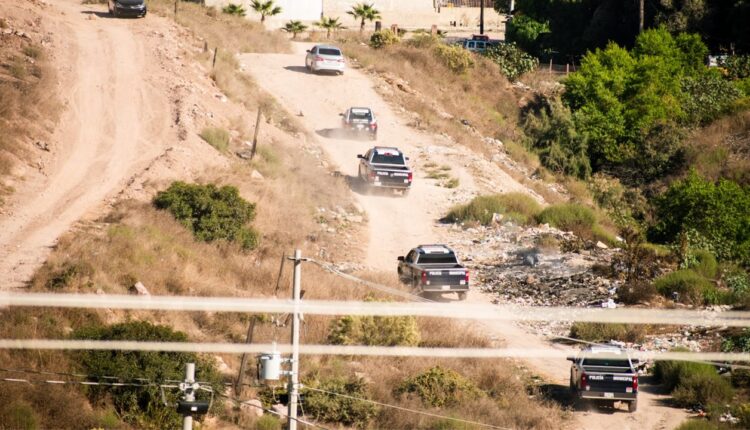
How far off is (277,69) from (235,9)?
660 inches

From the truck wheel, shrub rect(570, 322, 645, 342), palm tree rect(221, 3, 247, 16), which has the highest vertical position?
palm tree rect(221, 3, 247, 16)

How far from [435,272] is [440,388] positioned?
6.99 metres

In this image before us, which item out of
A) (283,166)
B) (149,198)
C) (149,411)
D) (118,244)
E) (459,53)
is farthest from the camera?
(459,53)

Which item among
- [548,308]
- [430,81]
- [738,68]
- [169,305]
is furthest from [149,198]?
[738,68]

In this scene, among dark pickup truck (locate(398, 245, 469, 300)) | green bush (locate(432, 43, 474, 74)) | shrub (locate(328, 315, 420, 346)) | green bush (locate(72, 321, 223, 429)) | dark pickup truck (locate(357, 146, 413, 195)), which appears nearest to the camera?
green bush (locate(72, 321, 223, 429))

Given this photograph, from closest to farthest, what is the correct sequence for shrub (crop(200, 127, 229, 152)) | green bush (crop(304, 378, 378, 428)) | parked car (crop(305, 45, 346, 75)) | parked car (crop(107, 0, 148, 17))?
green bush (crop(304, 378, 378, 428)) < shrub (crop(200, 127, 229, 152)) < parked car (crop(107, 0, 148, 17)) < parked car (crop(305, 45, 346, 75))

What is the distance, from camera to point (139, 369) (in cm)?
2680

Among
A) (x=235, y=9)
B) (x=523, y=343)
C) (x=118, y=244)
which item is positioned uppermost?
(x=235, y=9)

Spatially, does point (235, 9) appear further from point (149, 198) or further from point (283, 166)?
point (149, 198)

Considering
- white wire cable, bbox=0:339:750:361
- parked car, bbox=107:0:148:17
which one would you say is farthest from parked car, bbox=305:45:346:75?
white wire cable, bbox=0:339:750:361

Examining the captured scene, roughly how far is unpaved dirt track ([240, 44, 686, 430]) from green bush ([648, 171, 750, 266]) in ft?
25.0

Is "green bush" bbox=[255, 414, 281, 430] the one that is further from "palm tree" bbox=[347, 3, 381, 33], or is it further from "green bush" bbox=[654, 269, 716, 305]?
"palm tree" bbox=[347, 3, 381, 33]

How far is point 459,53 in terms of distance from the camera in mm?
77250

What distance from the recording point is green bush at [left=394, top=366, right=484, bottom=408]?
28.9 m
